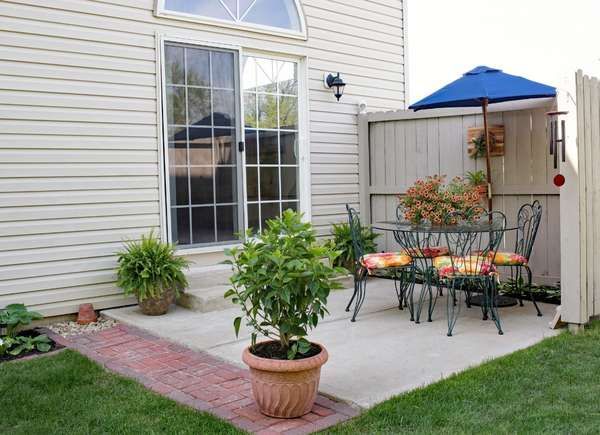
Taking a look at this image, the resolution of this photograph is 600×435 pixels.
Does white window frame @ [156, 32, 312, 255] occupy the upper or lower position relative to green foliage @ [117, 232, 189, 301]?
upper

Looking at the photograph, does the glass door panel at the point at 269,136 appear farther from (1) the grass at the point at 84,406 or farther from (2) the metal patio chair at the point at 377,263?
(1) the grass at the point at 84,406

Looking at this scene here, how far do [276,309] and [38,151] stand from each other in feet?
9.40

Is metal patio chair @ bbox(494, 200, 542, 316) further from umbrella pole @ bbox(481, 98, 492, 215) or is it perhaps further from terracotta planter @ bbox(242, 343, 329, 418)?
terracotta planter @ bbox(242, 343, 329, 418)

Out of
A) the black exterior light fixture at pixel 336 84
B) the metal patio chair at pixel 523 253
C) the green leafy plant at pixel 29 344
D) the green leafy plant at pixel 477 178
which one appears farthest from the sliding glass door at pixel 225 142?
the metal patio chair at pixel 523 253

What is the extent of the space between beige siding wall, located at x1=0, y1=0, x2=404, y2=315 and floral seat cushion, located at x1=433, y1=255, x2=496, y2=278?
7.54ft

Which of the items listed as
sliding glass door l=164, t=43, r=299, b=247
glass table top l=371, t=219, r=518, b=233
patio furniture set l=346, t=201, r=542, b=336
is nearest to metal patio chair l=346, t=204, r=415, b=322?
patio furniture set l=346, t=201, r=542, b=336

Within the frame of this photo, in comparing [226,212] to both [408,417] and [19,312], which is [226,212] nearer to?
→ [19,312]

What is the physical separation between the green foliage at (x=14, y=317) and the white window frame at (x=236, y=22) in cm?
271

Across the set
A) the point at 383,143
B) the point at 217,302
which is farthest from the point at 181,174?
the point at 383,143

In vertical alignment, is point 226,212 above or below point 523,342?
above

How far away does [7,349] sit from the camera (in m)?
4.39

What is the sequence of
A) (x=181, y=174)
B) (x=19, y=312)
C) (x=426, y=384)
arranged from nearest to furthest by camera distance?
(x=426, y=384), (x=19, y=312), (x=181, y=174)

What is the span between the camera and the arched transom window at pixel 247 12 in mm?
5762

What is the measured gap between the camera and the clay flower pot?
16.9 ft
